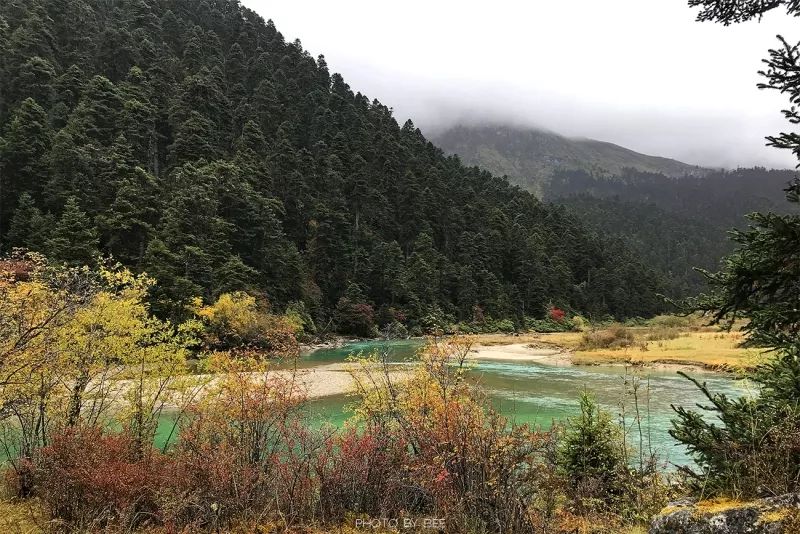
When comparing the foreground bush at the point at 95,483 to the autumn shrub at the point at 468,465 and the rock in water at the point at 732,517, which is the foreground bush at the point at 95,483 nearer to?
the autumn shrub at the point at 468,465

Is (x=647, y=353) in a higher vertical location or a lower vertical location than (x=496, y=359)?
higher

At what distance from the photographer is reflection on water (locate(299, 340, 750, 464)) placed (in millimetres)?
18578

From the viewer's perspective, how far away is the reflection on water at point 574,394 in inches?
731

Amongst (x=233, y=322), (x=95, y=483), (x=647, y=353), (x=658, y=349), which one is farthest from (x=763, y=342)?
(x=233, y=322)

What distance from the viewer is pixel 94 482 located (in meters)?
8.26

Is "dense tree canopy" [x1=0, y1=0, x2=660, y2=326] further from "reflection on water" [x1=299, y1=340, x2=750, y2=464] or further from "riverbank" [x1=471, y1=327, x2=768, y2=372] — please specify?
"reflection on water" [x1=299, y1=340, x2=750, y2=464]

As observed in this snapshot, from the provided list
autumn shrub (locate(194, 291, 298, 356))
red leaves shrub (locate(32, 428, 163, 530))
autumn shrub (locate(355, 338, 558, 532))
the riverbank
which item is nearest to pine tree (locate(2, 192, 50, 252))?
autumn shrub (locate(194, 291, 298, 356))

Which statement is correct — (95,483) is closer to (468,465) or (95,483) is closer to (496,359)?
(468,465)

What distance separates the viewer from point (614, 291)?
A: 111 m

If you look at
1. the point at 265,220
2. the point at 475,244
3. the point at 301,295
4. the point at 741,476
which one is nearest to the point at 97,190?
the point at 265,220

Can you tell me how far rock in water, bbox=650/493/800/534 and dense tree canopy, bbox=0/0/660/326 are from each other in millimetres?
45092

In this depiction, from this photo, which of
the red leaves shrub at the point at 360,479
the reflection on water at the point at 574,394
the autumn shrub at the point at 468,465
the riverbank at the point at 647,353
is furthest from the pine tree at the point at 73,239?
the autumn shrub at the point at 468,465

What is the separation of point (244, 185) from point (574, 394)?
5511cm

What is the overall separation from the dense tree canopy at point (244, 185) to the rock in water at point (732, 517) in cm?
4509
